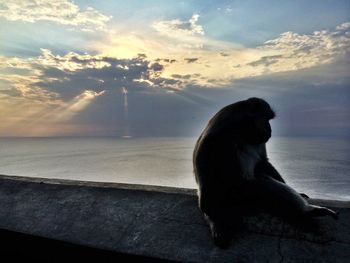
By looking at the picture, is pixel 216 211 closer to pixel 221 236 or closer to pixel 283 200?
pixel 221 236

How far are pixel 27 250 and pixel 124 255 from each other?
1.19 metres

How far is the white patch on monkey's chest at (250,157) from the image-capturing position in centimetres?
330

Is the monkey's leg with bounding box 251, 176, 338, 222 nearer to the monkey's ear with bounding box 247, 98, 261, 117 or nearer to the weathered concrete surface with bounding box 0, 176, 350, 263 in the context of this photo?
the weathered concrete surface with bounding box 0, 176, 350, 263

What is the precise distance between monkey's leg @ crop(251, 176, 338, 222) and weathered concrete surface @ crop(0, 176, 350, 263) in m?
0.13

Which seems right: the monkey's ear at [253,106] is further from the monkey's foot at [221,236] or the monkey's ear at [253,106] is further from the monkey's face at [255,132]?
the monkey's foot at [221,236]

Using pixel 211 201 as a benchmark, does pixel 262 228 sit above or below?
below

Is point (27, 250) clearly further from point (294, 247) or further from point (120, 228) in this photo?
point (294, 247)

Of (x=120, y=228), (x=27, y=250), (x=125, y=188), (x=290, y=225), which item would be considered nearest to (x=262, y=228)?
(x=290, y=225)

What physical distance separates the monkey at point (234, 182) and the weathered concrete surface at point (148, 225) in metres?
0.14

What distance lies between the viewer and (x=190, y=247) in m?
3.06

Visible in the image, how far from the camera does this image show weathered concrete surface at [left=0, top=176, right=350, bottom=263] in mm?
2881

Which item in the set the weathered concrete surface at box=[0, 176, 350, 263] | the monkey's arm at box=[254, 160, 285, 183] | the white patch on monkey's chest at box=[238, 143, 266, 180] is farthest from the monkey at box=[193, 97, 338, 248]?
the monkey's arm at box=[254, 160, 285, 183]

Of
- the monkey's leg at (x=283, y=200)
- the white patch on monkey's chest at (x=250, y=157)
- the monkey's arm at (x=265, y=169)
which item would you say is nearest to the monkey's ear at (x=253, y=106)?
the white patch on monkey's chest at (x=250, y=157)

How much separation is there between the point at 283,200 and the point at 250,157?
0.54m
